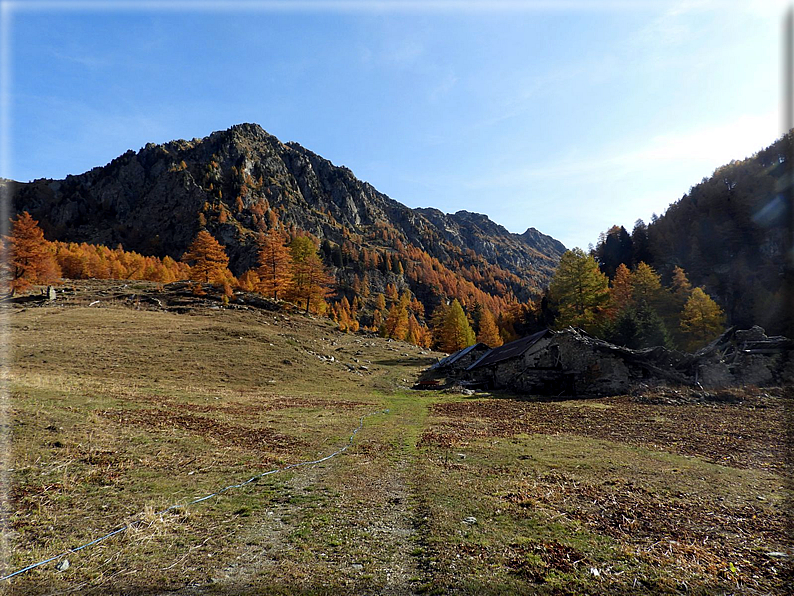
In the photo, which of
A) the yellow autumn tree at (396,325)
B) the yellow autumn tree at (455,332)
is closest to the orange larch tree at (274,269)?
the yellow autumn tree at (396,325)

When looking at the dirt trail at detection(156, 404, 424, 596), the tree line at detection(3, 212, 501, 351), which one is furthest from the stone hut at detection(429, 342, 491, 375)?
the dirt trail at detection(156, 404, 424, 596)

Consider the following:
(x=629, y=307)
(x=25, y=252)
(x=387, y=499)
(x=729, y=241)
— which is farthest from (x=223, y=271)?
Answer: (x=729, y=241)

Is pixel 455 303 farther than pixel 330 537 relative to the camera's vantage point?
Yes

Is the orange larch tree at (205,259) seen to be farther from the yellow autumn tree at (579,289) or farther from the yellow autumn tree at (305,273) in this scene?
the yellow autumn tree at (579,289)

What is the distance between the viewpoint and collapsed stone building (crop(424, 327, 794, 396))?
96.0ft

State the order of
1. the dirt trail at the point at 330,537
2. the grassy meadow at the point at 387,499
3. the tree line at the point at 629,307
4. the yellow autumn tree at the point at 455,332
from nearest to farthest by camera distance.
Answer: the dirt trail at the point at 330,537 < the grassy meadow at the point at 387,499 < the tree line at the point at 629,307 < the yellow autumn tree at the point at 455,332

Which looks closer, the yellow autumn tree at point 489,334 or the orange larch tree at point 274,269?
the orange larch tree at point 274,269

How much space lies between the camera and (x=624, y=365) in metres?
32.8

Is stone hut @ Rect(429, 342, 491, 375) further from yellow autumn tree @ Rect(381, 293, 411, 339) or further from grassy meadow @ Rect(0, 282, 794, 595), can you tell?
yellow autumn tree @ Rect(381, 293, 411, 339)

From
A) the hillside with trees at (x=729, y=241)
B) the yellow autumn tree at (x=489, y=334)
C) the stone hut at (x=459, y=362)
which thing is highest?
the hillside with trees at (x=729, y=241)

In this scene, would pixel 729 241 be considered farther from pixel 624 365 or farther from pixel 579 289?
pixel 624 365

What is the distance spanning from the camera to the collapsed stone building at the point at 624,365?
29.3 m

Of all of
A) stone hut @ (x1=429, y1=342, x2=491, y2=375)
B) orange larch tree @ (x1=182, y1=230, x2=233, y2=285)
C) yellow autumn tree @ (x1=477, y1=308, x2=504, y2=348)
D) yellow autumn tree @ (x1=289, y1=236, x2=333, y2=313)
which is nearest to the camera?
stone hut @ (x1=429, y1=342, x2=491, y2=375)

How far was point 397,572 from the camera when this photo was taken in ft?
18.5
